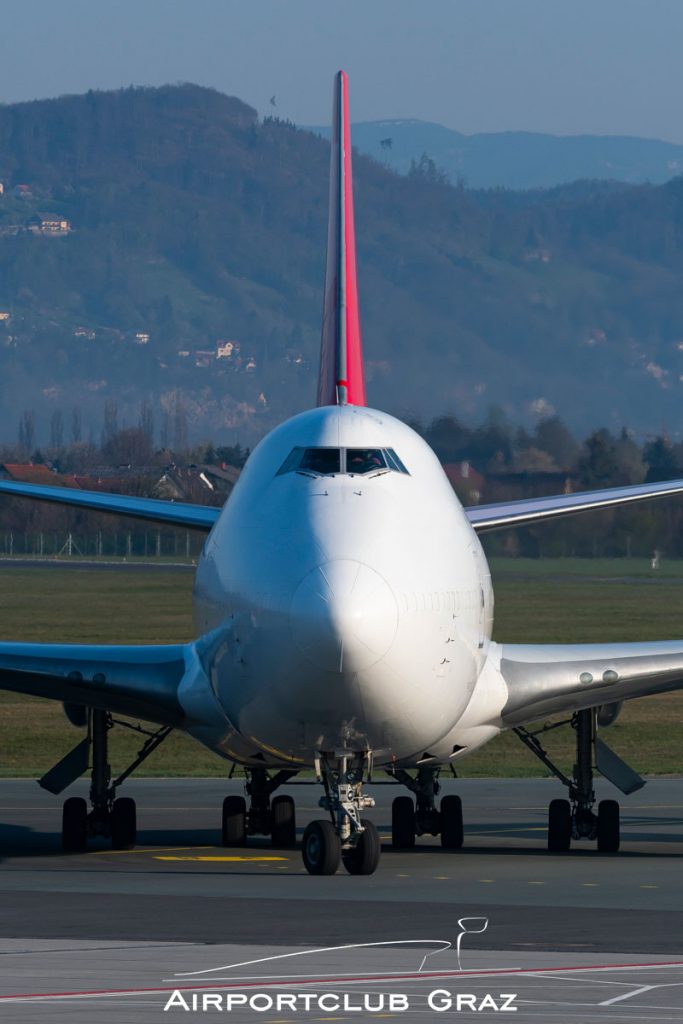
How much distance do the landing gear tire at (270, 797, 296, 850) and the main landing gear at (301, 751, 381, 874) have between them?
506 centimetres

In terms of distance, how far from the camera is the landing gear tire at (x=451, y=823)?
2430 centimetres

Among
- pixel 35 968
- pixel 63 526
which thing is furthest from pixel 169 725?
pixel 63 526

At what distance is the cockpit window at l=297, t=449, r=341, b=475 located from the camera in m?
19.3

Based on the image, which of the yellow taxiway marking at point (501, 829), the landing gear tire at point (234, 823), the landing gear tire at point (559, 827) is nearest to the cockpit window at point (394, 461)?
the landing gear tire at point (559, 827)

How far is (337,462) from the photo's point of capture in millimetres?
19391

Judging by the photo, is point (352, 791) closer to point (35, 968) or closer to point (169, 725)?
point (169, 725)

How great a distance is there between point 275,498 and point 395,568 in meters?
1.76

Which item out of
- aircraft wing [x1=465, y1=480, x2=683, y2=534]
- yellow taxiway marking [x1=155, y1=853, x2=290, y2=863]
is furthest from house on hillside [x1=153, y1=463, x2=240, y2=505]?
yellow taxiway marking [x1=155, y1=853, x2=290, y2=863]

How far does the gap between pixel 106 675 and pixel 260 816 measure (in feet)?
10.7

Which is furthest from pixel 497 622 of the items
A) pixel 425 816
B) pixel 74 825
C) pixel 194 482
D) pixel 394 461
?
pixel 394 461

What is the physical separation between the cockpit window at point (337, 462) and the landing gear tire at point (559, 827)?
5763mm

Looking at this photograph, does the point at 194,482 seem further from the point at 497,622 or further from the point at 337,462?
the point at 337,462

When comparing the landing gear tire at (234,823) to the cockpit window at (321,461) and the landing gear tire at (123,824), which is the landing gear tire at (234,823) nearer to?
the landing gear tire at (123,824)
